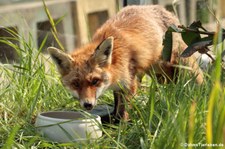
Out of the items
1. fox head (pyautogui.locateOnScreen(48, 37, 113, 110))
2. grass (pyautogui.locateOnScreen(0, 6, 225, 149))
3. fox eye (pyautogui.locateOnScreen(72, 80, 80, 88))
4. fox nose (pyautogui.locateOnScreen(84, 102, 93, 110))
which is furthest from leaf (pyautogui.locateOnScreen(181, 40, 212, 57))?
fox eye (pyautogui.locateOnScreen(72, 80, 80, 88))

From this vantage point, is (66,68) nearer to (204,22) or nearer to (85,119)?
(85,119)

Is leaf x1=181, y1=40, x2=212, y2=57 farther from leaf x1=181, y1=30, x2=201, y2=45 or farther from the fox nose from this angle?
the fox nose

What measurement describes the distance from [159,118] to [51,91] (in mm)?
1562

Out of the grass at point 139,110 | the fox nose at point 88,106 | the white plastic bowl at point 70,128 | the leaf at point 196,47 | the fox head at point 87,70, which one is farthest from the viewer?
the fox head at point 87,70

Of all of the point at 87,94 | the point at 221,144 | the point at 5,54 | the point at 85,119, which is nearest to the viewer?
the point at 221,144

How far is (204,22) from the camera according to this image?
634 centimetres

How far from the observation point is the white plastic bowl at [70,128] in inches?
148

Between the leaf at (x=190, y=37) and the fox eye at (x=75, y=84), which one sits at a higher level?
the leaf at (x=190, y=37)

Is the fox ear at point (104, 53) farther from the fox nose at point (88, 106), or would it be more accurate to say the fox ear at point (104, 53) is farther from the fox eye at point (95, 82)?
the fox nose at point (88, 106)

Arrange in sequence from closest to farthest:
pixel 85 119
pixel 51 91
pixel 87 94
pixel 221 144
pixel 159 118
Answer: pixel 221 144 → pixel 159 118 → pixel 85 119 → pixel 87 94 → pixel 51 91

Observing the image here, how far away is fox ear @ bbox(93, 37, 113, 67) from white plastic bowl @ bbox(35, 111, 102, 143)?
863mm

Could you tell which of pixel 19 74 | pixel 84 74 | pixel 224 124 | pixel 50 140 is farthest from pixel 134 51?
pixel 224 124

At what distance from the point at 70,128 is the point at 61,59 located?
102 cm

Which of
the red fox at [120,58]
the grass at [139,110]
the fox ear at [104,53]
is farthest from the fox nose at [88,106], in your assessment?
the fox ear at [104,53]
